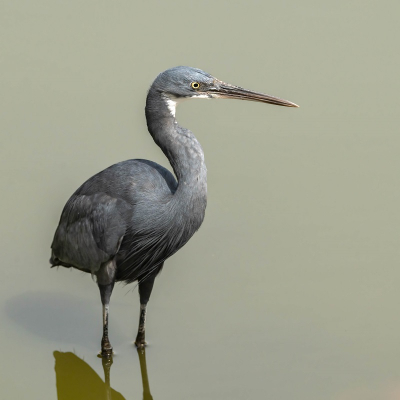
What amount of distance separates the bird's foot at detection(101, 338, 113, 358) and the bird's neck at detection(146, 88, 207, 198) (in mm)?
1750

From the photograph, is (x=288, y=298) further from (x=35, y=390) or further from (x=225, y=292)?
(x=35, y=390)

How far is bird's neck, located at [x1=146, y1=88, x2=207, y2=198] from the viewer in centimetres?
761

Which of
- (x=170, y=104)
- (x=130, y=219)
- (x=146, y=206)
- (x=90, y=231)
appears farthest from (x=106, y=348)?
(x=170, y=104)

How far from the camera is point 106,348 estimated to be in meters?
8.45

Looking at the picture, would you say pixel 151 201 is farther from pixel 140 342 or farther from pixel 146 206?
pixel 140 342

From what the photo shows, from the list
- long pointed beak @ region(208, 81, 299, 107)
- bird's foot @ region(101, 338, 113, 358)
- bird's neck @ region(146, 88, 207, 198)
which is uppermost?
long pointed beak @ region(208, 81, 299, 107)

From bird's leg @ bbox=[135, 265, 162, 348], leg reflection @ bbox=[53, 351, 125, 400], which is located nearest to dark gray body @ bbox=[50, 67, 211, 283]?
bird's leg @ bbox=[135, 265, 162, 348]

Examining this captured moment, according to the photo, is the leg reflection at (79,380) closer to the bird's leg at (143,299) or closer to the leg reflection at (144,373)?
the leg reflection at (144,373)

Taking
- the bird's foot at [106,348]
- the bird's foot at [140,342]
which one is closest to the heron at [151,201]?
the bird's foot at [106,348]

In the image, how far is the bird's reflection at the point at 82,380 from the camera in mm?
8125

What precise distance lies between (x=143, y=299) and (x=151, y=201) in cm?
121

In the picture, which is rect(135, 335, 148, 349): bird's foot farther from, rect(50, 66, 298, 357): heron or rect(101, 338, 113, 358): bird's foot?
rect(50, 66, 298, 357): heron

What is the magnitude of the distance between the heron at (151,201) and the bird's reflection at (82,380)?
1.44 ft

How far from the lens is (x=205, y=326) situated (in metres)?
8.85
